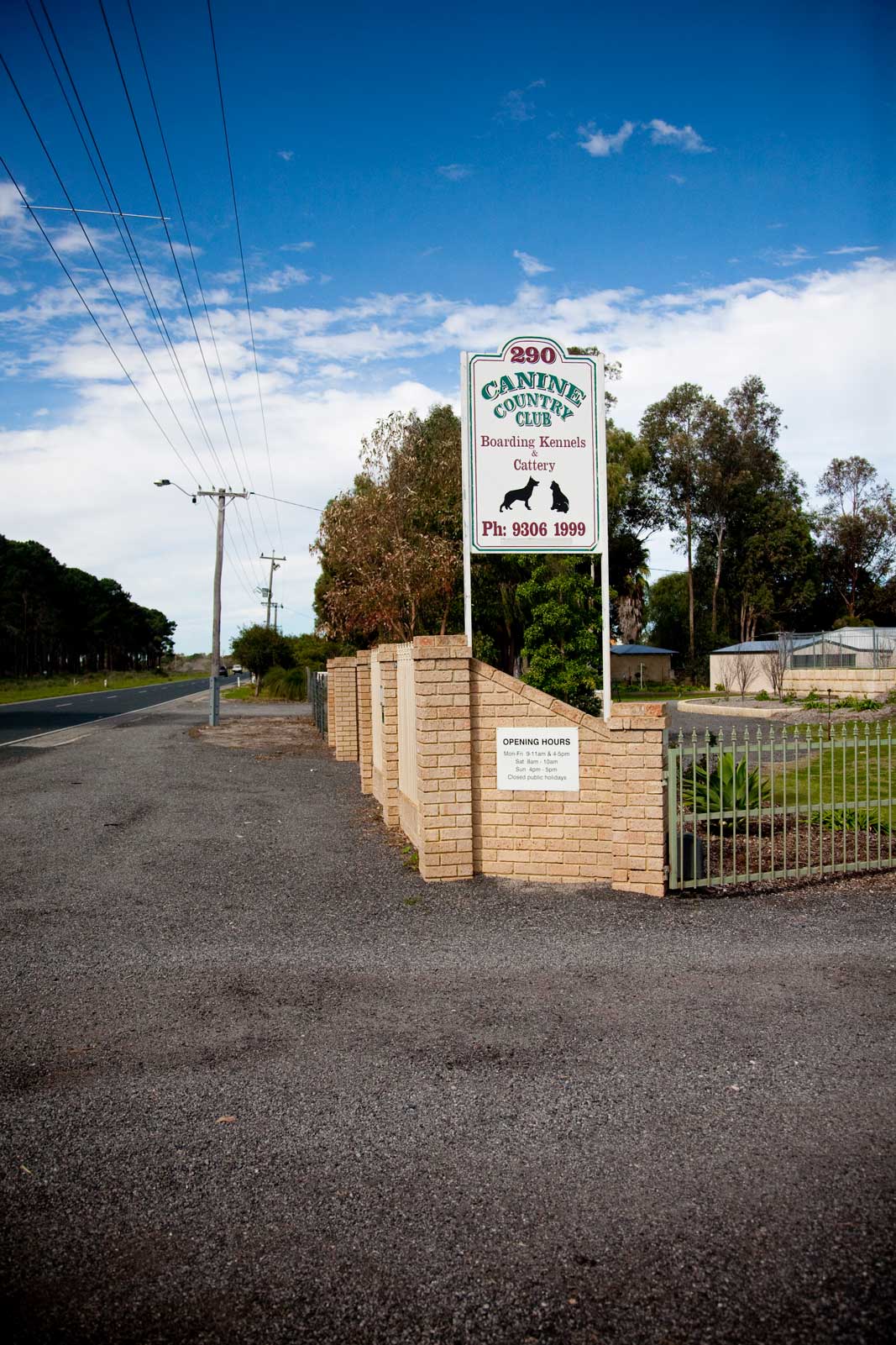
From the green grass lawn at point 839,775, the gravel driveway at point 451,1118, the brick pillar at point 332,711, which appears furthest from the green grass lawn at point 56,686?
the gravel driveway at point 451,1118

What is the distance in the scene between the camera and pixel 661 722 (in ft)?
25.2

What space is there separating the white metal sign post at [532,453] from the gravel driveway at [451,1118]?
3.41 metres

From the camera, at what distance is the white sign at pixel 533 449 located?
8.92 meters

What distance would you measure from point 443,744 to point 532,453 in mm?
3050

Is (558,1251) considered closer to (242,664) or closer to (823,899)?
(823,899)

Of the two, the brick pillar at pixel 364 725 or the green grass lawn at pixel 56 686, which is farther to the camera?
the green grass lawn at pixel 56 686

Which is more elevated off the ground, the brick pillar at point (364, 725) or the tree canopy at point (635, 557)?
A: the tree canopy at point (635, 557)

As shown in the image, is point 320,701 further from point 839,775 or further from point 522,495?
point 522,495

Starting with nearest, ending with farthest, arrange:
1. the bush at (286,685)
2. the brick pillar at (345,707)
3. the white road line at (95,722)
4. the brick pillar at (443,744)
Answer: the brick pillar at (443,744) → the brick pillar at (345,707) → the white road line at (95,722) → the bush at (286,685)

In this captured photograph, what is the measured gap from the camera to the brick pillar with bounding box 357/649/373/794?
48.2 feet

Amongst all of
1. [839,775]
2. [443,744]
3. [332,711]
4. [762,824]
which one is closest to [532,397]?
A: [443,744]

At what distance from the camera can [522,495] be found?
29.6ft

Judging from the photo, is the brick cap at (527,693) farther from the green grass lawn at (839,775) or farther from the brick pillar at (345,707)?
the brick pillar at (345,707)

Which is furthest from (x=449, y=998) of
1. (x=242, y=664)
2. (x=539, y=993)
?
(x=242, y=664)
